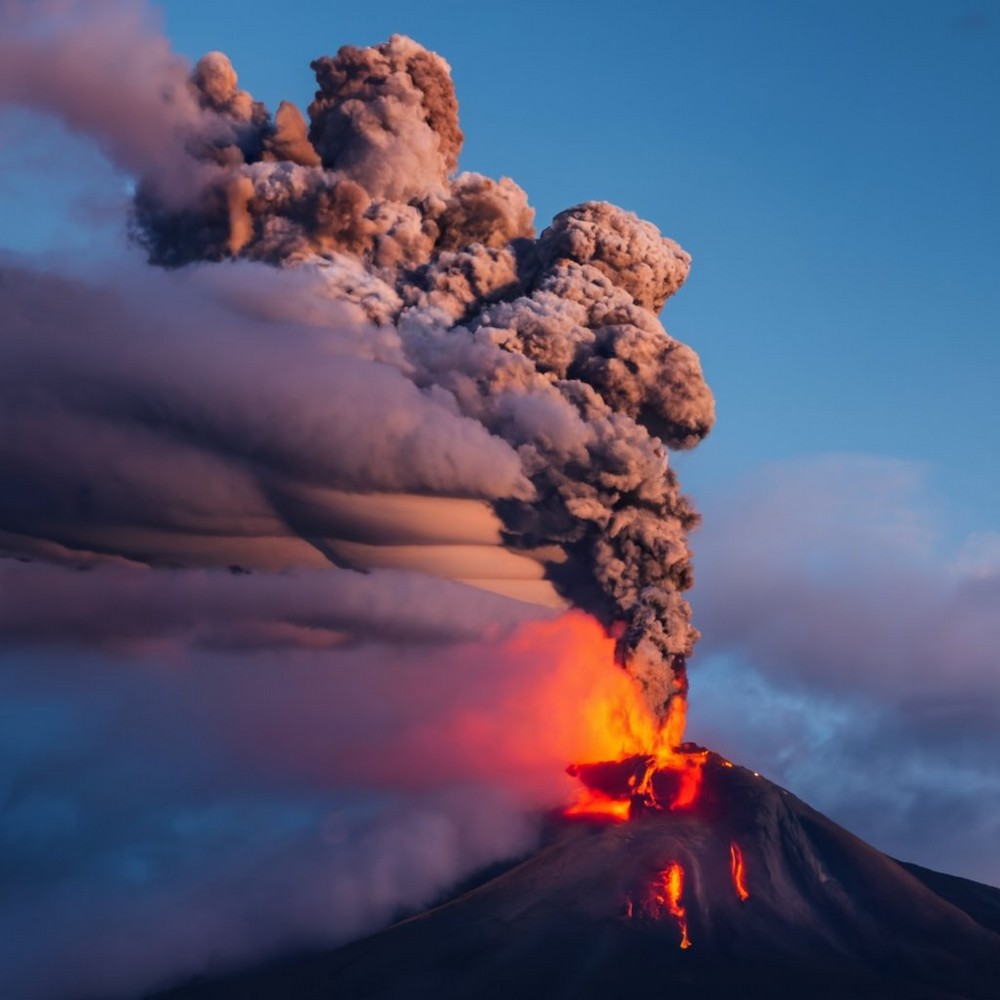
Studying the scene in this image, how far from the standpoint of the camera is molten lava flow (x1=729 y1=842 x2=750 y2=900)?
41344 mm

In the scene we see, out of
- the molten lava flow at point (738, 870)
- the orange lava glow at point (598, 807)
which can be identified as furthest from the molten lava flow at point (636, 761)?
the molten lava flow at point (738, 870)

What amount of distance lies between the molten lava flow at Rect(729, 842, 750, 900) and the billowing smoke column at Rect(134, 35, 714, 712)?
377 centimetres

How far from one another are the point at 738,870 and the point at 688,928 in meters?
2.75

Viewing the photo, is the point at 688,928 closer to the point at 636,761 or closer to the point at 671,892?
the point at 671,892

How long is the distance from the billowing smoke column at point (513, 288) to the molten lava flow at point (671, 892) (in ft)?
13.0

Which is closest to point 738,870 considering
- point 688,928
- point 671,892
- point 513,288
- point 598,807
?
point 671,892

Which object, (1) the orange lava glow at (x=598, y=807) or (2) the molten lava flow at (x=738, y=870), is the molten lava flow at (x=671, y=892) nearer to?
(2) the molten lava flow at (x=738, y=870)

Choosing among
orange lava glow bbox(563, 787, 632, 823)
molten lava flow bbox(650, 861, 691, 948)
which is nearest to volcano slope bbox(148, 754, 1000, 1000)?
molten lava flow bbox(650, 861, 691, 948)

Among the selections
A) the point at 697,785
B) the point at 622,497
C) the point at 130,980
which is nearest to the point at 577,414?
the point at 622,497

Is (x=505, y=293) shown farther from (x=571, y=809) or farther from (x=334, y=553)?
(x=571, y=809)

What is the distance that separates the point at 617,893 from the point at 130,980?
12631 mm

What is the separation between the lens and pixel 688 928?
130 ft

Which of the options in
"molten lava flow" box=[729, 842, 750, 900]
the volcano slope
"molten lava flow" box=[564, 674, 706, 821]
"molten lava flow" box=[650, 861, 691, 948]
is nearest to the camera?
the volcano slope

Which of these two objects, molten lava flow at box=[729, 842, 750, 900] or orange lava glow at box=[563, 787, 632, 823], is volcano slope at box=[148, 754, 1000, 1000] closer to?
molten lava flow at box=[729, 842, 750, 900]
